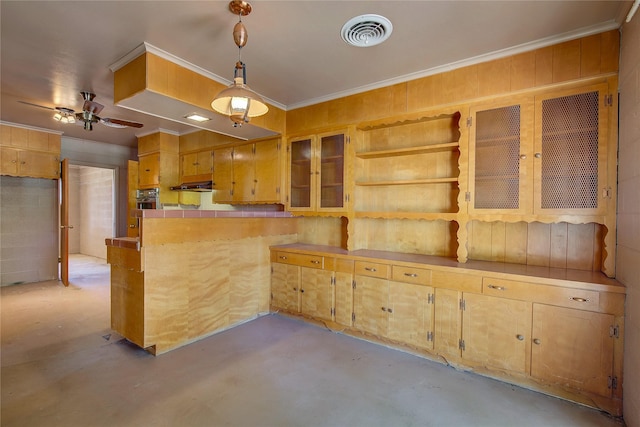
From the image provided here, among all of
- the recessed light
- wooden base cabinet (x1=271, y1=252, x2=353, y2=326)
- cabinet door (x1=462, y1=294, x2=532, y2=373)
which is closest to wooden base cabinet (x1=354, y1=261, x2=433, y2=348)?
wooden base cabinet (x1=271, y1=252, x2=353, y2=326)

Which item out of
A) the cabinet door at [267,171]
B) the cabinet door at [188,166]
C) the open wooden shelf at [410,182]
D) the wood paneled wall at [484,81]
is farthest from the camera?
the cabinet door at [188,166]

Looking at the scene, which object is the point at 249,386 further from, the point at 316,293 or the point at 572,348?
the point at 572,348

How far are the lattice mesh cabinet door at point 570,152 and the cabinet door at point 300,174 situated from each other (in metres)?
2.26

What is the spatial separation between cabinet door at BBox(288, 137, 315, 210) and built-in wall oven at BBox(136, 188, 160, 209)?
2.86 meters

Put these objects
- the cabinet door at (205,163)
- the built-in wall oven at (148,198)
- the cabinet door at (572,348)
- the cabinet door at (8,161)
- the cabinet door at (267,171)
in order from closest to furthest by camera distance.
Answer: the cabinet door at (572,348), the cabinet door at (267,171), the cabinet door at (8,161), the cabinet door at (205,163), the built-in wall oven at (148,198)

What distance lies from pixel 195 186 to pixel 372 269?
3.40 m

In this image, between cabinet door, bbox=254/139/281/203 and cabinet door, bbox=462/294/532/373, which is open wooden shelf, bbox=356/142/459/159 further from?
cabinet door, bbox=462/294/532/373

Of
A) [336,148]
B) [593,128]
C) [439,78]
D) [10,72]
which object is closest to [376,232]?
[336,148]

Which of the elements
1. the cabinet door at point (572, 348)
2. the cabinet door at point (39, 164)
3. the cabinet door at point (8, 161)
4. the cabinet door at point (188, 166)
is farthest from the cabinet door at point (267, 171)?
the cabinet door at point (8, 161)

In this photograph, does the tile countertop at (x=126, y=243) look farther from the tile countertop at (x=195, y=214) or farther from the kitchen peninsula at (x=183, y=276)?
the tile countertop at (x=195, y=214)

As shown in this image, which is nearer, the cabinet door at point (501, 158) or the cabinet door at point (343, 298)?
the cabinet door at point (501, 158)

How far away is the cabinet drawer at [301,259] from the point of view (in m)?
3.37

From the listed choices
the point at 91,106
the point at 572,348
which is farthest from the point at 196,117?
the point at 572,348

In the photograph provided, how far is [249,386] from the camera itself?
7.34ft
